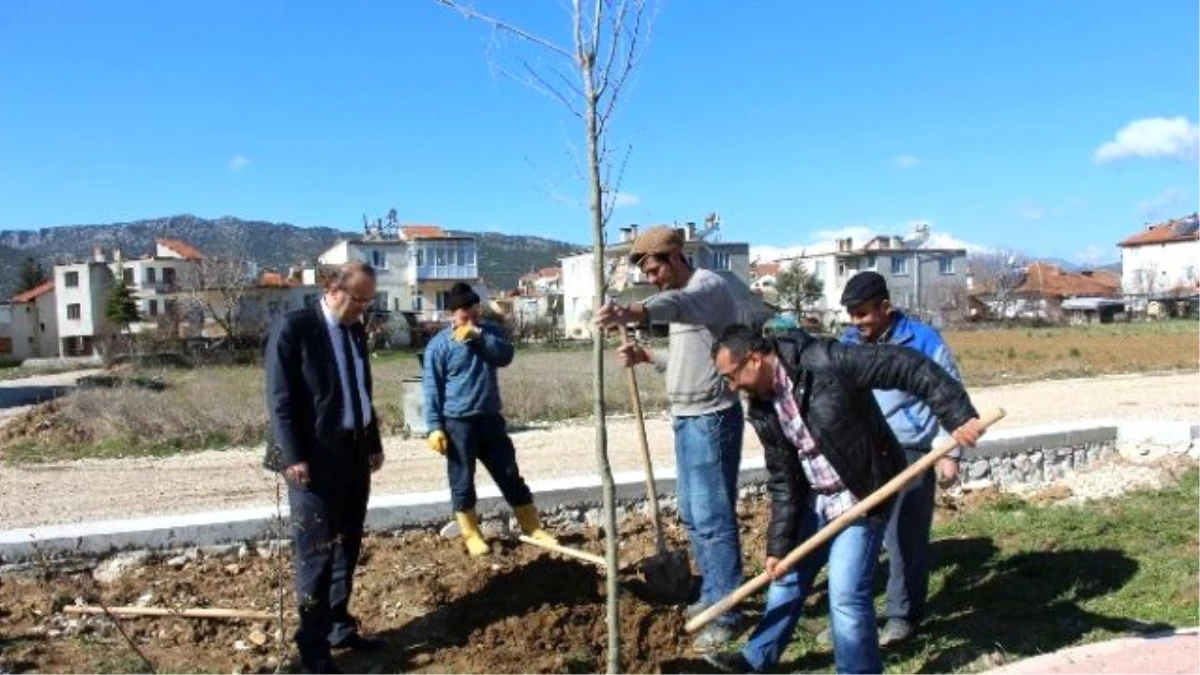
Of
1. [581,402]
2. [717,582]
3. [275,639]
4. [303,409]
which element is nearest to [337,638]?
[275,639]

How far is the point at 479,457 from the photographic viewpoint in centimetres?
620

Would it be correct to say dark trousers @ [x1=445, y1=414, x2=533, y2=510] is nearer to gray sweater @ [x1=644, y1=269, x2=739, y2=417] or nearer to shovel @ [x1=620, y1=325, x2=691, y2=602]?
shovel @ [x1=620, y1=325, x2=691, y2=602]

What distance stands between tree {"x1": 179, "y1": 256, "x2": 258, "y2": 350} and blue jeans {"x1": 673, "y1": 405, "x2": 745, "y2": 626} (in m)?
54.8

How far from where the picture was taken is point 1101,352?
29219 millimetres

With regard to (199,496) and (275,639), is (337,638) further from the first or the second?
(199,496)

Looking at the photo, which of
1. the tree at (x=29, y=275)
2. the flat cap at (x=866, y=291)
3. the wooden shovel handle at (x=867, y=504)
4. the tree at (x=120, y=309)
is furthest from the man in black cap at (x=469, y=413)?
the tree at (x=29, y=275)

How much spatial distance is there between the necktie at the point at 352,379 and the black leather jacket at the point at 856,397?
1.71 meters

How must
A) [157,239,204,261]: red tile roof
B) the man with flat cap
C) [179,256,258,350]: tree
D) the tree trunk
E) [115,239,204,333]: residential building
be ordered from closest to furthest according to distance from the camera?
1. the tree trunk
2. the man with flat cap
3. [179,256,258,350]: tree
4. [115,239,204,333]: residential building
5. [157,239,204,261]: red tile roof

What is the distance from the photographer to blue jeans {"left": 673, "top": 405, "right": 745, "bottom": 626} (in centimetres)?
466

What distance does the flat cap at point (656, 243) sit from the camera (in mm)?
4449

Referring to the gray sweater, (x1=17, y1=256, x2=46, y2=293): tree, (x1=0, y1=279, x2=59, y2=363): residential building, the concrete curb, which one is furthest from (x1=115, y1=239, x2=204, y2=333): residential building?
the gray sweater

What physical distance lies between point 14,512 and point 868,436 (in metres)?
7.84

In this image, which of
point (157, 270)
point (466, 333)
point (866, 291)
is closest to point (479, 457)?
point (466, 333)

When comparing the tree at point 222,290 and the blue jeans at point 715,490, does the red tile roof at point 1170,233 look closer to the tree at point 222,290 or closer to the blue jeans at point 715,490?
the tree at point 222,290
